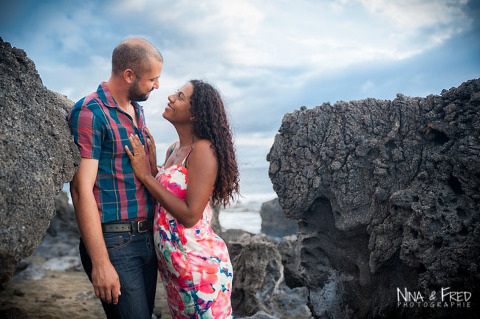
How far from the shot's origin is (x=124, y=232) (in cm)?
291

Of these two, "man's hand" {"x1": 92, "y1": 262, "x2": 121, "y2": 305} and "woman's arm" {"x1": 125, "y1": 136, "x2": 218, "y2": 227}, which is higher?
"woman's arm" {"x1": 125, "y1": 136, "x2": 218, "y2": 227}

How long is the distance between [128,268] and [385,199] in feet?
8.68

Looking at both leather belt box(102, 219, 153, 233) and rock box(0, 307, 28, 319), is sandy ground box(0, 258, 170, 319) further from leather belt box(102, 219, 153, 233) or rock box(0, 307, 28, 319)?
leather belt box(102, 219, 153, 233)

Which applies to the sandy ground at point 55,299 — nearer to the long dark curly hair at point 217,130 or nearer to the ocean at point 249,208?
the long dark curly hair at point 217,130

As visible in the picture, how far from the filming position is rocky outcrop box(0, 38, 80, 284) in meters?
2.11

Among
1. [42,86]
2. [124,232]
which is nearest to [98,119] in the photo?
[42,86]

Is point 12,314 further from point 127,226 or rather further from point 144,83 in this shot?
point 144,83

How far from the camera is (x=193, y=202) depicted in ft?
9.94

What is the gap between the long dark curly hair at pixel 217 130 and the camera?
3.34 meters

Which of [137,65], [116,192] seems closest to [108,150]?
[116,192]

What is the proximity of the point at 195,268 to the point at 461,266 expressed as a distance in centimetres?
226

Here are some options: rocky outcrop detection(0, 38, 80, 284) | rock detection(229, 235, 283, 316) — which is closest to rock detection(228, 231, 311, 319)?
rock detection(229, 235, 283, 316)

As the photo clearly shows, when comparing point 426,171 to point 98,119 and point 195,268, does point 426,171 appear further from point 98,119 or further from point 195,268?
point 98,119

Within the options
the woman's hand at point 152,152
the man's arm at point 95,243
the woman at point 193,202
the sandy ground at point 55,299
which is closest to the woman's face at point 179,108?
the woman at point 193,202
